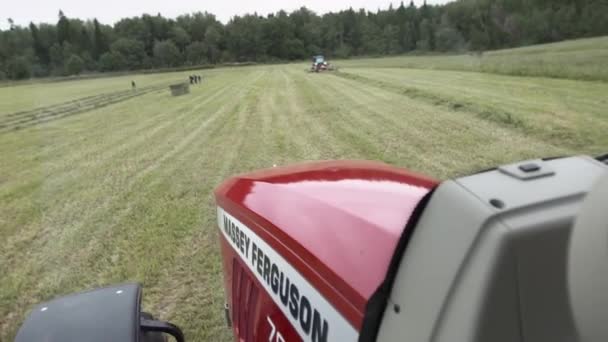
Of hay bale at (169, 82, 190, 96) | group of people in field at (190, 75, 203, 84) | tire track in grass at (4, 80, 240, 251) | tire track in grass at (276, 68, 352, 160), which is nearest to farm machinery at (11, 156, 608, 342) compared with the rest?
tire track in grass at (4, 80, 240, 251)

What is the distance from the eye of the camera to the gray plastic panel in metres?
0.62

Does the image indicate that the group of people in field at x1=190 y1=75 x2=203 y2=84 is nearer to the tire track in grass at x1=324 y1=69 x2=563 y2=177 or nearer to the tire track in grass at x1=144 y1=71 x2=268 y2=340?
the tire track in grass at x1=324 y1=69 x2=563 y2=177

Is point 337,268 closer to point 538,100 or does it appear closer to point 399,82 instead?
point 538,100

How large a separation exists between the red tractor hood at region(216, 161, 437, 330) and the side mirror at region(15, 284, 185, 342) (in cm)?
42

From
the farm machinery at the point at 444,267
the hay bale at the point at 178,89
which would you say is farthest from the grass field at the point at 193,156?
the hay bale at the point at 178,89

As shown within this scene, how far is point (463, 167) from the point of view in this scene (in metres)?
4.62

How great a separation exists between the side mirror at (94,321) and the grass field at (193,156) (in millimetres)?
1315

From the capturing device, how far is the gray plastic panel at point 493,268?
0.62 metres

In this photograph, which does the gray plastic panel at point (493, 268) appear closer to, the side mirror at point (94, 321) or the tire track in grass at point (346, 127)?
the side mirror at point (94, 321)

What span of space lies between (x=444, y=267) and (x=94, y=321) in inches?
40.8

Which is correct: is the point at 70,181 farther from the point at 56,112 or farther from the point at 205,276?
the point at 56,112

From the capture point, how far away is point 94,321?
1274 mm

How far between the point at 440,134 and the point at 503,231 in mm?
5705

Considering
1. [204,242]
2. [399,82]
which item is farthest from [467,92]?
[204,242]
